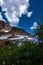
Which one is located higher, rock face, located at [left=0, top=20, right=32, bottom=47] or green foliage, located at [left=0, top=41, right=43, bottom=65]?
rock face, located at [left=0, top=20, right=32, bottom=47]

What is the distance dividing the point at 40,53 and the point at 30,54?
234 millimetres

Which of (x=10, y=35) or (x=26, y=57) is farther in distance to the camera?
(x=10, y=35)

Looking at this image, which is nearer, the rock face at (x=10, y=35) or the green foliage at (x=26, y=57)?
the green foliage at (x=26, y=57)

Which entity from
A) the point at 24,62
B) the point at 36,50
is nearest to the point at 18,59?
the point at 24,62

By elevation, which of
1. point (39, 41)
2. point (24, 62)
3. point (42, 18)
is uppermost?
point (42, 18)

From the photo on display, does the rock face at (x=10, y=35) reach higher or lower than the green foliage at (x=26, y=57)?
higher

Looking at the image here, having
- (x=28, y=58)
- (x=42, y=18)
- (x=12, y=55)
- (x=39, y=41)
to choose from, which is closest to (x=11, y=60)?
(x=12, y=55)

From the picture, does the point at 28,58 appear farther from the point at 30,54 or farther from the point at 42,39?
the point at 42,39

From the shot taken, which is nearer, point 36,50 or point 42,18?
point 36,50

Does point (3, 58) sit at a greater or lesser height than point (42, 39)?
lesser

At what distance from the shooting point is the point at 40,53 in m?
4.65

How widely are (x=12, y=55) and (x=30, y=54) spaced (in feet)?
1.57

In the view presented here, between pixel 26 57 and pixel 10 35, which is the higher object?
pixel 10 35

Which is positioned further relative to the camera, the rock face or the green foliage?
the rock face
